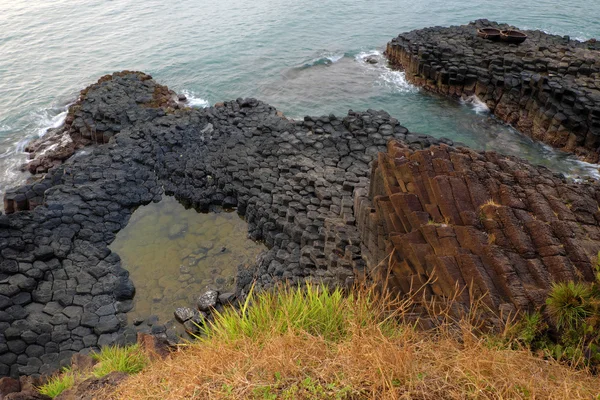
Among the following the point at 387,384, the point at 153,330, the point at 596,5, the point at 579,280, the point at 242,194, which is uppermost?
the point at 596,5

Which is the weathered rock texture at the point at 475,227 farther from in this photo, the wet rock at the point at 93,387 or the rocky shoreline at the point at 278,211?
the wet rock at the point at 93,387

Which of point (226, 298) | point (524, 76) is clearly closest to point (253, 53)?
point (524, 76)

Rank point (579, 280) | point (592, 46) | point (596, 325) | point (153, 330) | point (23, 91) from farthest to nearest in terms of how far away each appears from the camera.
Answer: point (23, 91) < point (592, 46) < point (153, 330) < point (579, 280) < point (596, 325)

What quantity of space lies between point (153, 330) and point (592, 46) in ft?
81.1

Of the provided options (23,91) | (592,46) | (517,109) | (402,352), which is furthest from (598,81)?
(23,91)

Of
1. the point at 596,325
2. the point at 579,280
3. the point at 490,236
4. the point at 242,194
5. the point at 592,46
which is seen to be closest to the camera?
the point at 596,325

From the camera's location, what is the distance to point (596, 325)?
4.87 metres

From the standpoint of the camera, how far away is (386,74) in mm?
24391

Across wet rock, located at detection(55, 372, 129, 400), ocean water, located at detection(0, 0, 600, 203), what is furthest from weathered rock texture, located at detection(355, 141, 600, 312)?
ocean water, located at detection(0, 0, 600, 203)

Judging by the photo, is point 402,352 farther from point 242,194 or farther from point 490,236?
point 242,194

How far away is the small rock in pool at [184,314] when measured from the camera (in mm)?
9734

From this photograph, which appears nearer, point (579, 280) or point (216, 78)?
point (579, 280)

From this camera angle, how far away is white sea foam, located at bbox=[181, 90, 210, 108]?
21.7 m

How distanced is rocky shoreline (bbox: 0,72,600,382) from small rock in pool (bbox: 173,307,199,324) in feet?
0.11
